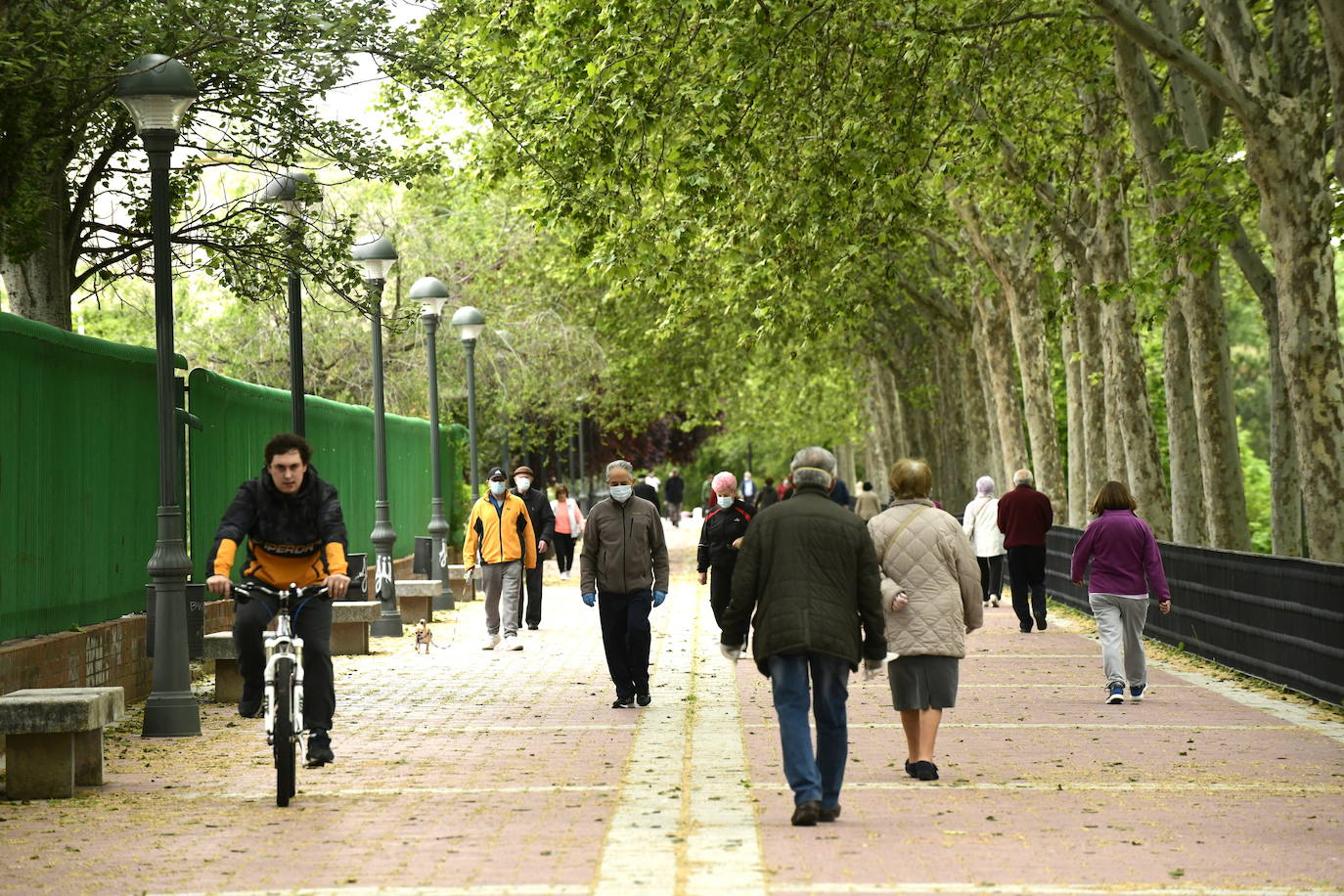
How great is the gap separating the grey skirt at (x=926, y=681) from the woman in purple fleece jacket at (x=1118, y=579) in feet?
13.6

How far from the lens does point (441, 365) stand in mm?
39219

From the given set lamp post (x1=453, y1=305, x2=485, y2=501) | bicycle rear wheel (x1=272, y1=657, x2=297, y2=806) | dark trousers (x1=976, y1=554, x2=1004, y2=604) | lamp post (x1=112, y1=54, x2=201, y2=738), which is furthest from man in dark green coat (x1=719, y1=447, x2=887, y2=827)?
lamp post (x1=453, y1=305, x2=485, y2=501)

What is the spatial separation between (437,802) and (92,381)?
6.05m

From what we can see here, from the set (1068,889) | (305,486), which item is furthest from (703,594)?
(1068,889)

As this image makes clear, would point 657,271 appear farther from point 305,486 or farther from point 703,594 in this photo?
point 305,486

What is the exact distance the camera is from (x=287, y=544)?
981 cm

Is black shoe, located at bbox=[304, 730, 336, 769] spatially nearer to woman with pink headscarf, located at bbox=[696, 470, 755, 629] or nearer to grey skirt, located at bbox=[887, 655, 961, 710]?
grey skirt, located at bbox=[887, 655, 961, 710]

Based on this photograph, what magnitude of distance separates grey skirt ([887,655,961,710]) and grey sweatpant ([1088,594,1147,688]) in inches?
170

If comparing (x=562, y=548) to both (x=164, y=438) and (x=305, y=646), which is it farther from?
(x=305, y=646)

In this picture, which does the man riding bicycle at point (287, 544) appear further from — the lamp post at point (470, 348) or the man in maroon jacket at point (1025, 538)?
the lamp post at point (470, 348)

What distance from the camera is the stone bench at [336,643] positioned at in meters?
14.4

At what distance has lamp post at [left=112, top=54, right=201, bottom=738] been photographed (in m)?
12.5

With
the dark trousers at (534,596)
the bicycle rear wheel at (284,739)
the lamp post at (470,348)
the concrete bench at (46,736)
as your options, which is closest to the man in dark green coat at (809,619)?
the bicycle rear wheel at (284,739)

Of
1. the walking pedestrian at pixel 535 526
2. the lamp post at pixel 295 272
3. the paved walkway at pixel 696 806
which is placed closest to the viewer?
the paved walkway at pixel 696 806
